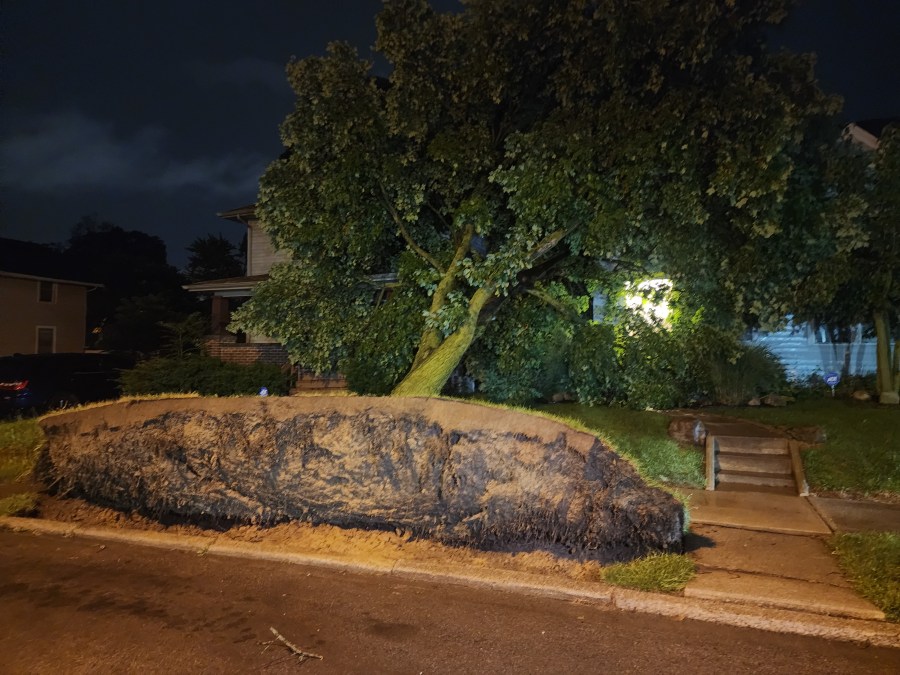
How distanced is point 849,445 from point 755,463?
124cm

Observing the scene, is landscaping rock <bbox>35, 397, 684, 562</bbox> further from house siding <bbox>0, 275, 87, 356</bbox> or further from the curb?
house siding <bbox>0, 275, 87, 356</bbox>

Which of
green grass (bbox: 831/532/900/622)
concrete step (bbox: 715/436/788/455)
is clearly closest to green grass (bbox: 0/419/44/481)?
green grass (bbox: 831/532/900/622)

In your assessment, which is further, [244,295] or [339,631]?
[244,295]

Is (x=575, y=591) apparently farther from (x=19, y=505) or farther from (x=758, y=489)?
(x=19, y=505)

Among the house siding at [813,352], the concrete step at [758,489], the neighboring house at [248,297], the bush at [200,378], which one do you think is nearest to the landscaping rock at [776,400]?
the house siding at [813,352]

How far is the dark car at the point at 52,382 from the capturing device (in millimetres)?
14938

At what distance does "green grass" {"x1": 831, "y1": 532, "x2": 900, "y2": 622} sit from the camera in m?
4.73

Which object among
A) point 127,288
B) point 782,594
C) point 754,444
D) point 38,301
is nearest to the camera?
point 782,594

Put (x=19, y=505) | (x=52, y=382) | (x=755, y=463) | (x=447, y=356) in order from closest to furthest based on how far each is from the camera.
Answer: (x=19, y=505), (x=755, y=463), (x=447, y=356), (x=52, y=382)

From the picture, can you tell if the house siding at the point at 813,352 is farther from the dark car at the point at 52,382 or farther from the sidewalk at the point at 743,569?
the dark car at the point at 52,382

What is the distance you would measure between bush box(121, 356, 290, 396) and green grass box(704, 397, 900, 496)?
8336 mm

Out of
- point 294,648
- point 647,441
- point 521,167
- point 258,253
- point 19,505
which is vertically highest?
point 258,253

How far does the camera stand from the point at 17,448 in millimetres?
9977

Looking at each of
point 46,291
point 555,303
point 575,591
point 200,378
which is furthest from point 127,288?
point 575,591
